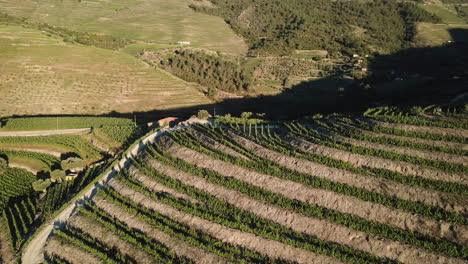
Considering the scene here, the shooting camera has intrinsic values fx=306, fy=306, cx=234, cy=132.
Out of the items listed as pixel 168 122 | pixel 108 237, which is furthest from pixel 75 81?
pixel 108 237

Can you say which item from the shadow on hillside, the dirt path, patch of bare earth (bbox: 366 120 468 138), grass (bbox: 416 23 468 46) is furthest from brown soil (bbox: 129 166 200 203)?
grass (bbox: 416 23 468 46)

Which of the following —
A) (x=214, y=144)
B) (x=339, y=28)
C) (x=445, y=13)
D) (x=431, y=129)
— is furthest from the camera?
(x=445, y=13)

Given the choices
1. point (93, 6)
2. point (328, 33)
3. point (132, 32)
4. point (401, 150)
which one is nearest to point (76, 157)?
point (401, 150)

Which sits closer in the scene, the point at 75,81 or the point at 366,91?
the point at 366,91

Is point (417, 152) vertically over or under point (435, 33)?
under

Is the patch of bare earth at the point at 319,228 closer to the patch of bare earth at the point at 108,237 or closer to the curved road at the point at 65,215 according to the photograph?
the patch of bare earth at the point at 108,237

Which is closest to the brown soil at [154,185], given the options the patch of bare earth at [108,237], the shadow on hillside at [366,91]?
the patch of bare earth at [108,237]

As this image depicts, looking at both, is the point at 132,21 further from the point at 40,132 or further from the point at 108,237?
the point at 108,237
